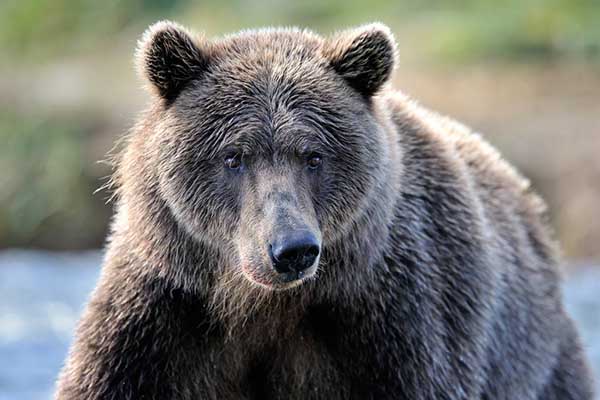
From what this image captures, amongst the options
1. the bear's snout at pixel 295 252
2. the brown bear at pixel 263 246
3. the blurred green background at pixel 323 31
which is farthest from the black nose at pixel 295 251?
the blurred green background at pixel 323 31

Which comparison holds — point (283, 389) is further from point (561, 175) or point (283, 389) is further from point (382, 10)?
point (382, 10)

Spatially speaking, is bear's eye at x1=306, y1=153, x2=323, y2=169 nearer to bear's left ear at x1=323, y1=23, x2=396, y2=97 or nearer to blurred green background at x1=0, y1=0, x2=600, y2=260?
bear's left ear at x1=323, y1=23, x2=396, y2=97

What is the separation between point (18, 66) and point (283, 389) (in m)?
14.5

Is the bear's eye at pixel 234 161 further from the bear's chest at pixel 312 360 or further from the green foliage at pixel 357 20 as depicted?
the green foliage at pixel 357 20

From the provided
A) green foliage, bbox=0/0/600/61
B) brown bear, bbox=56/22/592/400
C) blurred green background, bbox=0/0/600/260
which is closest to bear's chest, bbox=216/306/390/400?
brown bear, bbox=56/22/592/400

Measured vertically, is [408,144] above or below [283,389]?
above

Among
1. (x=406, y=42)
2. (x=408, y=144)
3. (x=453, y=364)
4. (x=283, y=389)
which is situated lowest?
(x=283, y=389)

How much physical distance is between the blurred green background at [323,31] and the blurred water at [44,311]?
1319 mm

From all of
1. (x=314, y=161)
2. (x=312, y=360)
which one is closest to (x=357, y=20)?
(x=312, y=360)

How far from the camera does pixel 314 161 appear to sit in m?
5.82

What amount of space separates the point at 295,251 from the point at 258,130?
765 mm

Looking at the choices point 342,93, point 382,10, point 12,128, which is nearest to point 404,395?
point 342,93

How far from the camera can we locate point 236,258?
5852 millimetres

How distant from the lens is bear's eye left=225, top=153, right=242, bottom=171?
228 inches
